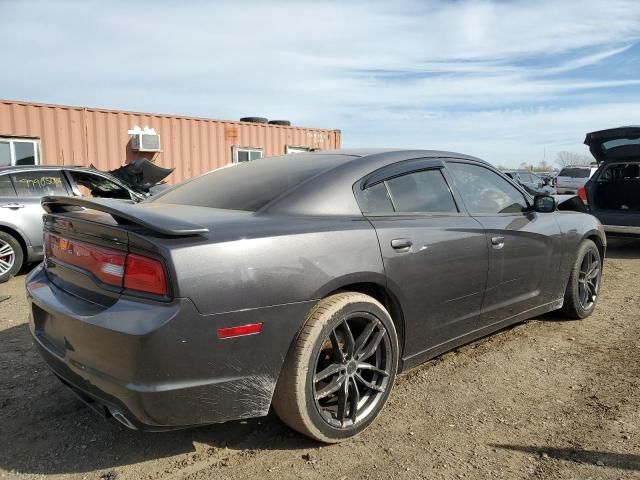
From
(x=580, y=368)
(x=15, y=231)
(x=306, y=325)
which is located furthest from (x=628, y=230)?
(x=15, y=231)

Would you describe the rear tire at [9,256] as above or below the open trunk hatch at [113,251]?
below

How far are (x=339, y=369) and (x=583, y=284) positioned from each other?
2.95 m

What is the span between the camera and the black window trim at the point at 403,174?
283 centimetres

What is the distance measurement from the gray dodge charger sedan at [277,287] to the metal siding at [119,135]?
8.47 m

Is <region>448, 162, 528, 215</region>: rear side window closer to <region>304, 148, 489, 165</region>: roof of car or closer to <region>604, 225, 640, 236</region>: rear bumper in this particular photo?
<region>304, 148, 489, 165</region>: roof of car

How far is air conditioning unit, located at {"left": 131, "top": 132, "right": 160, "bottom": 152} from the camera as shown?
1148 cm

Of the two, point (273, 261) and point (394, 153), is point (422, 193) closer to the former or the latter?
point (394, 153)

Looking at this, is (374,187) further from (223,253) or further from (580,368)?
(580,368)

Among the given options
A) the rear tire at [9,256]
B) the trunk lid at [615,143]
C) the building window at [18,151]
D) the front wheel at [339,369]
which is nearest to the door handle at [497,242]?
the front wheel at [339,369]

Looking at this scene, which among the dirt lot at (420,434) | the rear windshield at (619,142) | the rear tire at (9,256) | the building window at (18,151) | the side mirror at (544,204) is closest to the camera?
the dirt lot at (420,434)

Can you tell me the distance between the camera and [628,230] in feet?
24.9

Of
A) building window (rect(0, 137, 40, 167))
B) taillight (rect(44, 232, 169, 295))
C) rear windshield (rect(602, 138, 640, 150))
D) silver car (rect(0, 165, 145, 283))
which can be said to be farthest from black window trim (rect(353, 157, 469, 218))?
building window (rect(0, 137, 40, 167))

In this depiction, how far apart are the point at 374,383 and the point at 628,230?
652cm

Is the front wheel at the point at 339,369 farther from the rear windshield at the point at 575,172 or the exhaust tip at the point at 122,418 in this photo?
the rear windshield at the point at 575,172
